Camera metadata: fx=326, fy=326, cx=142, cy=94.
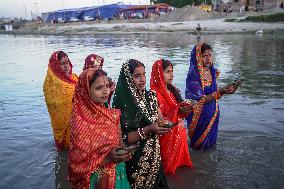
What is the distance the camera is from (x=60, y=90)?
207 inches

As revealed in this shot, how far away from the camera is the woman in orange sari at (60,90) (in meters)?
5.27

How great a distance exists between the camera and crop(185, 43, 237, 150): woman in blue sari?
4922 millimetres

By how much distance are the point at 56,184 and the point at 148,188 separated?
186 cm

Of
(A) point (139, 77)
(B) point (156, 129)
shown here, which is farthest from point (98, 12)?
(B) point (156, 129)

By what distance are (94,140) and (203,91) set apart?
2.67 m

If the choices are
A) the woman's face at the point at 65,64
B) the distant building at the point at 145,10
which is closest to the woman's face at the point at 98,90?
the woman's face at the point at 65,64

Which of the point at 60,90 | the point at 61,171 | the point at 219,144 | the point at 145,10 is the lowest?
the point at 61,171

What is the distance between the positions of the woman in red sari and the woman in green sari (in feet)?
1.99

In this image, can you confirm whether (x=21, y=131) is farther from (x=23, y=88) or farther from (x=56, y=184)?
(x=23, y=88)

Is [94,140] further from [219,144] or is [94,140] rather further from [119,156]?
[219,144]

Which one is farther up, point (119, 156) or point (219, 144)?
point (119, 156)

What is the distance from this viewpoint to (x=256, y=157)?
5340mm

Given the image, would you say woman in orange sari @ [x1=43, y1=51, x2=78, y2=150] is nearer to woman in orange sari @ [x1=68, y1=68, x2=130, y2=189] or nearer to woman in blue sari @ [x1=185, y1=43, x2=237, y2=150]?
woman in blue sari @ [x1=185, y1=43, x2=237, y2=150]

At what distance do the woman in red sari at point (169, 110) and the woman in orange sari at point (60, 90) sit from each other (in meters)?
1.64
